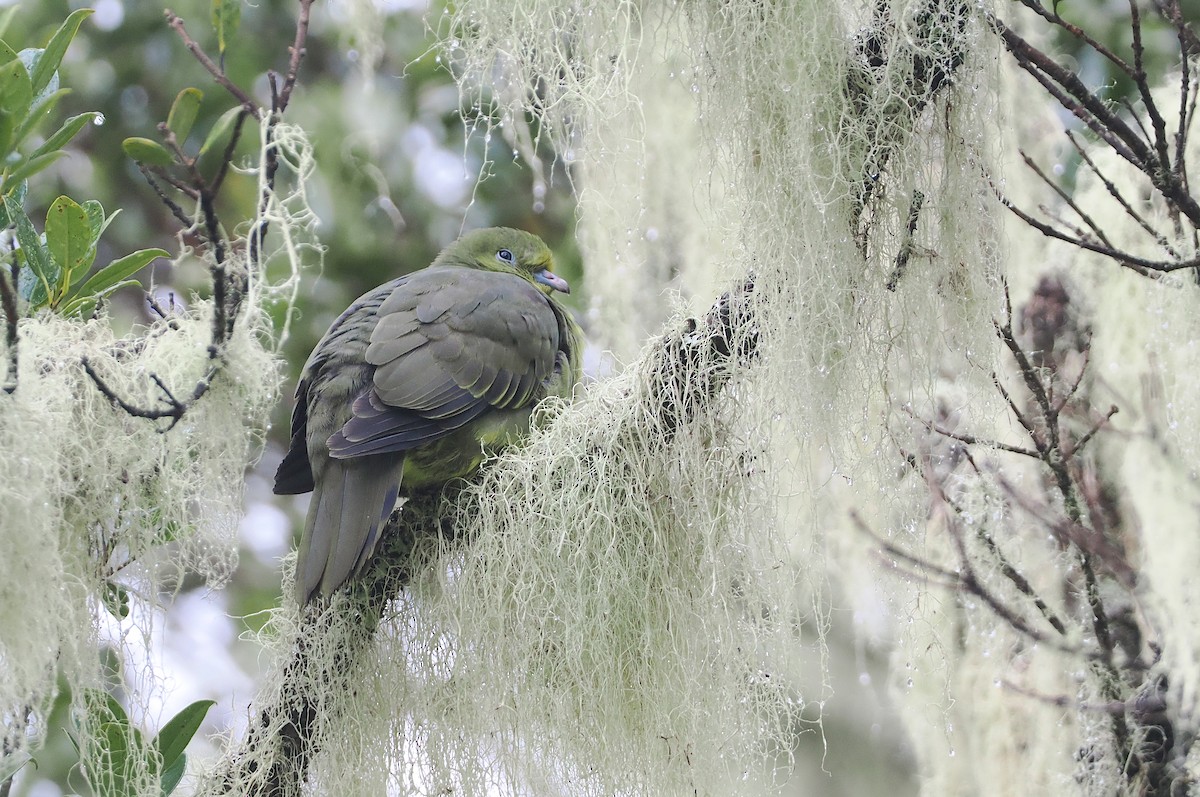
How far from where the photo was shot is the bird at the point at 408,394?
2.29m

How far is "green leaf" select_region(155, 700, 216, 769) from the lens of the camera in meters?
2.12

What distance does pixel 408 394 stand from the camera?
8.07ft

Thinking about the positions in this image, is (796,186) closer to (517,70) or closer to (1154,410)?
(517,70)

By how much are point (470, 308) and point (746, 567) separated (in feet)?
3.30

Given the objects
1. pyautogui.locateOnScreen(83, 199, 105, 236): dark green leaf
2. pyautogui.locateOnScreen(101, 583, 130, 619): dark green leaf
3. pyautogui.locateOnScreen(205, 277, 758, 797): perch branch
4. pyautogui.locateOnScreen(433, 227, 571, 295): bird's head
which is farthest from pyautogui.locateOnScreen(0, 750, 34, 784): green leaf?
pyautogui.locateOnScreen(433, 227, 571, 295): bird's head

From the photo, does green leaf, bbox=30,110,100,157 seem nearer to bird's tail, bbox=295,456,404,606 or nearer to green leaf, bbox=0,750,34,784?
bird's tail, bbox=295,456,404,606

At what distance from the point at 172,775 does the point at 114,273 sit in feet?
2.93

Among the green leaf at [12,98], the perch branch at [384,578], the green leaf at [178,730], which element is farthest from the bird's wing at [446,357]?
the green leaf at [12,98]

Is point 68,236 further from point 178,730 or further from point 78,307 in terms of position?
point 178,730

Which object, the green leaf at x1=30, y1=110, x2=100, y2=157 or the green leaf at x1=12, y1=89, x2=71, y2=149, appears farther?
the green leaf at x1=30, y1=110, x2=100, y2=157

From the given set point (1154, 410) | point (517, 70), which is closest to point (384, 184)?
point (517, 70)

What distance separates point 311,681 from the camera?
7.22 ft

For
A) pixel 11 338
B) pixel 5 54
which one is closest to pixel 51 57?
pixel 5 54

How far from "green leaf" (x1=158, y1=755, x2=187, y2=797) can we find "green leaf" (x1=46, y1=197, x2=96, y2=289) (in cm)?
86
